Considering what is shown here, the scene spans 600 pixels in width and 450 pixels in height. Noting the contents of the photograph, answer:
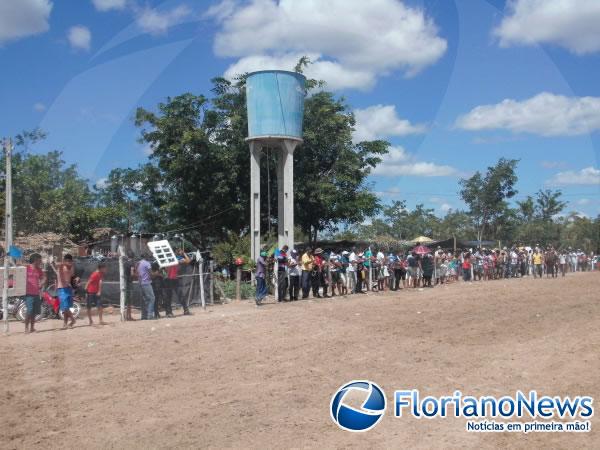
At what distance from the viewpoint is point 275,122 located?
2520cm

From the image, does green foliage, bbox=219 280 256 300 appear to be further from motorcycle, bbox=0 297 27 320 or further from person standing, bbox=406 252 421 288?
person standing, bbox=406 252 421 288

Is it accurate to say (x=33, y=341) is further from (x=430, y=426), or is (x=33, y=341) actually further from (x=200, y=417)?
(x=430, y=426)

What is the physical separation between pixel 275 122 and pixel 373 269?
7.27 m

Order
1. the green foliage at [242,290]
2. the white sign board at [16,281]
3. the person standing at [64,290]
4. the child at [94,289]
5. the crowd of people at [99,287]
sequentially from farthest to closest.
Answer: the green foliage at [242,290] < the white sign board at [16,281] < the child at [94,289] < the person standing at [64,290] < the crowd of people at [99,287]

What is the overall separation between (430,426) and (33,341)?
338 inches

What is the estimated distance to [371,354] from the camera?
991 cm

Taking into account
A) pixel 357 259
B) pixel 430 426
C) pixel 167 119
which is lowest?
pixel 430 426

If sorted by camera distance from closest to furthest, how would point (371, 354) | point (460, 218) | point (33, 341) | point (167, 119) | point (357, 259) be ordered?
1. point (371, 354)
2. point (33, 341)
3. point (357, 259)
4. point (167, 119)
5. point (460, 218)

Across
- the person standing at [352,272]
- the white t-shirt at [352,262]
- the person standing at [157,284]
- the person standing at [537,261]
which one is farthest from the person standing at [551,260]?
the person standing at [157,284]

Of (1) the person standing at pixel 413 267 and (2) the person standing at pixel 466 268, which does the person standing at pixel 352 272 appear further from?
(2) the person standing at pixel 466 268

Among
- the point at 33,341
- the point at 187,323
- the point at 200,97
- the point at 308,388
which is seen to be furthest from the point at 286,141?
the point at 308,388

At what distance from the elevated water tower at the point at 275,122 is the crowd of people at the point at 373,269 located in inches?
89.4

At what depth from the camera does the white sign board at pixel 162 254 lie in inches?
625

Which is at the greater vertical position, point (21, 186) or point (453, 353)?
point (21, 186)
